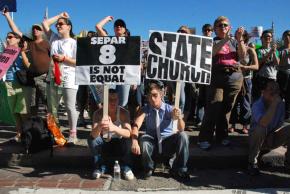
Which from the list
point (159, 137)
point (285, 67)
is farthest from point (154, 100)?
point (285, 67)

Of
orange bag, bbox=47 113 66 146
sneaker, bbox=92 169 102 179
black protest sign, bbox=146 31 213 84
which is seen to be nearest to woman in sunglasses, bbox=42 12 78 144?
orange bag, bbox=47 113 66 146

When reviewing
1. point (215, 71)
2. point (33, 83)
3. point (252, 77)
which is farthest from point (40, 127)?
point (252, 77)

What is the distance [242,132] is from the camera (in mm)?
6902

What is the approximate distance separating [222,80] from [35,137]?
2749 millimetres

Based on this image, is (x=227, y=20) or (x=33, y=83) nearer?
(x=227, y=20)

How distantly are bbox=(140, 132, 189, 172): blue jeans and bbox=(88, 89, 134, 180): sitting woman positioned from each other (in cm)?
23

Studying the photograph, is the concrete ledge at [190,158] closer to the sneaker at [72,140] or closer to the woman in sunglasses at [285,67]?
the sneaker at [72,140]

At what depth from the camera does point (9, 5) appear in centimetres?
652

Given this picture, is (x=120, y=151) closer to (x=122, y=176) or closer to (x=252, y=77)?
(x=122, y=176)

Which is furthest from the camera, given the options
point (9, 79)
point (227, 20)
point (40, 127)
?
point (9, 79)

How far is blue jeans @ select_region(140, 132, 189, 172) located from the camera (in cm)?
492

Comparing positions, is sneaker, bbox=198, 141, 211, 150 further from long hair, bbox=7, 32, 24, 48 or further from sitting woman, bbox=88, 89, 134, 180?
long hair, bbox=7, 32, 24, 48

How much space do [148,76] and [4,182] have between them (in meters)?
2.20

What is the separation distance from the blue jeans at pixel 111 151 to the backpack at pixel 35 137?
0.80 m
